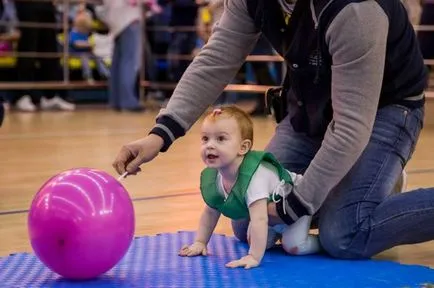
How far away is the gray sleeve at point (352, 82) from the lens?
5.32 ft

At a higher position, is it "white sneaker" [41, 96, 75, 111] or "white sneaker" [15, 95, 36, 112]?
"white sneaker" [15, 95, 36, 112]

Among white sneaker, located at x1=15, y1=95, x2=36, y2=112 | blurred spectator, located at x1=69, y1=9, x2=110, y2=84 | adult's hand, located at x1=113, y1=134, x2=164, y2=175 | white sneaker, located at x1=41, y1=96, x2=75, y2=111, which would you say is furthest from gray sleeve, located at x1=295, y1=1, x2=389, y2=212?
blurred spectator, located at x1=69, y1=9, x2=110, y2=84

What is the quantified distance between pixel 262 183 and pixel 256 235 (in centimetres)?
12

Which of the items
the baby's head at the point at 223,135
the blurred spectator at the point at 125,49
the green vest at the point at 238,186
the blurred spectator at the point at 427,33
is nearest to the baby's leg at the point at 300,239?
the green vest at the point at 238,186

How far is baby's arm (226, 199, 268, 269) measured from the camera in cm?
166

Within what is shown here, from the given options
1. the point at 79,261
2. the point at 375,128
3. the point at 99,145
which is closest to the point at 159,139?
the point at 79,261

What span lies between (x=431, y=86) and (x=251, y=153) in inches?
186

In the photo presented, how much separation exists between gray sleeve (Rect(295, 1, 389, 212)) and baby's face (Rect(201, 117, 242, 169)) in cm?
17

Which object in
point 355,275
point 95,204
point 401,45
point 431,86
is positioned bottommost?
point 431,86

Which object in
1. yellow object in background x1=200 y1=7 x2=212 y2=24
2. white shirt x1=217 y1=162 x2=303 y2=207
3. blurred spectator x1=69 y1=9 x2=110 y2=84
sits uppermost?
white shirt x1=217 y1=162 x2=303 y2=207

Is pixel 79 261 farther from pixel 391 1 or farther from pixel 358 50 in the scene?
pixel 391 1

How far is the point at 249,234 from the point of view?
1721 mm

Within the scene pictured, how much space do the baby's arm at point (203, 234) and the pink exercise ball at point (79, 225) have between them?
0.79ft

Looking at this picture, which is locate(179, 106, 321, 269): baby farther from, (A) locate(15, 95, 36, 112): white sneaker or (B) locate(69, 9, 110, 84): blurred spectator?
(B) locate(69, 9, 110, 84): blurred spectator
